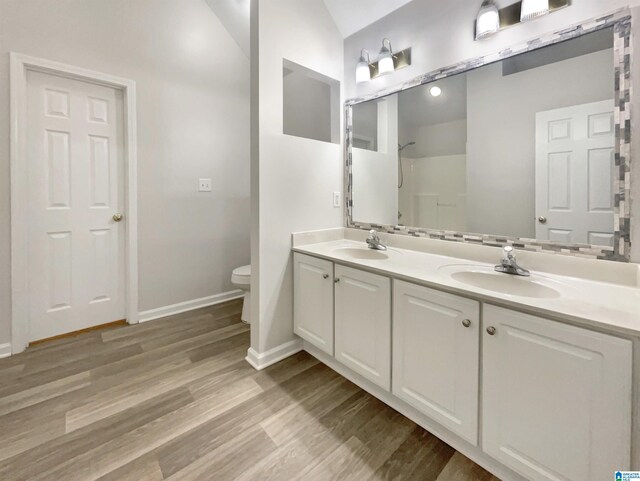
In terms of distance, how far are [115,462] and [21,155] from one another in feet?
6.69

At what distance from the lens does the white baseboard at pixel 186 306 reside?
2.60 meters

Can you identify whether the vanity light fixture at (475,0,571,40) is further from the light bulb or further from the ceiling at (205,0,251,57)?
the ceiling at (205,0,251,57)

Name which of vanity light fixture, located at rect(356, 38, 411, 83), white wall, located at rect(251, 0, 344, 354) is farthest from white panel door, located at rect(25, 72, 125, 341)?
vanity light fixture, located at rect(356, 38, 411, 83)

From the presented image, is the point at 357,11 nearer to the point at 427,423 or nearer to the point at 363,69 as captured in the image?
the point at 363,69

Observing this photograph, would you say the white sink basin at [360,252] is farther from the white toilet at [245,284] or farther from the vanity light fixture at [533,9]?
the vanity light fixture at [533,9]

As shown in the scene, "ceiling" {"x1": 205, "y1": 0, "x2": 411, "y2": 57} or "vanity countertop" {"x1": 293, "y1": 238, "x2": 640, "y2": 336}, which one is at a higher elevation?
"ceiling" {"x1": 205, "y1": 0, "x2": 411, "y2": 57}

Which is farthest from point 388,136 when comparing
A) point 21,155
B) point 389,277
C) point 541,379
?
point 21,155

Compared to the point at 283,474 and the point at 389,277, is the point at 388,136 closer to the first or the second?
the point at 389,277

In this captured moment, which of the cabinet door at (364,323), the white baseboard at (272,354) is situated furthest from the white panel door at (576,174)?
the white baseboard at (272,354)

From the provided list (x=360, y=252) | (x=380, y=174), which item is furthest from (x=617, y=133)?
(x=360, y=252)

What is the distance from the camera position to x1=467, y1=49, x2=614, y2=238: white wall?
1.27 metres

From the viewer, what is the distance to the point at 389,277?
1.42 m

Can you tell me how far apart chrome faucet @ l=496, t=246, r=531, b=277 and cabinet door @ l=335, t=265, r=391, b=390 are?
527 millimetres

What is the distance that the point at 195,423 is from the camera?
1433mm
